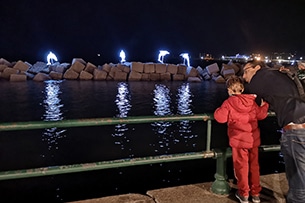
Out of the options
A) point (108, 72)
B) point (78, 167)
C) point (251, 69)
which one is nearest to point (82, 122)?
point (78, 167)

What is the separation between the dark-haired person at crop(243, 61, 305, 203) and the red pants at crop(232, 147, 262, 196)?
0.55 meters

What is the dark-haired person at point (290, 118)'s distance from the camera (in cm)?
198

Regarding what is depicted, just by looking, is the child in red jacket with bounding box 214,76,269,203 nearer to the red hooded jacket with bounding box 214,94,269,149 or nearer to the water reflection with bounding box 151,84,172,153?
the red hooded jacket with bounding box 214,94,269,149

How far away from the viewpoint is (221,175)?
294cm

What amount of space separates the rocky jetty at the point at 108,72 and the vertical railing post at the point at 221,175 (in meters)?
23.8

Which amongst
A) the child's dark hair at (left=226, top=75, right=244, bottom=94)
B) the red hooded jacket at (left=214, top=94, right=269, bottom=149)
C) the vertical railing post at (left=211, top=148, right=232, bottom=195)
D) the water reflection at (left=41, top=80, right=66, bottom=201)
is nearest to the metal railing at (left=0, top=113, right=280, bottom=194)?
the vertical railing post at (left=211, top=148, right=232, bottom=195)

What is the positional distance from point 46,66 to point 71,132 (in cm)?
2282

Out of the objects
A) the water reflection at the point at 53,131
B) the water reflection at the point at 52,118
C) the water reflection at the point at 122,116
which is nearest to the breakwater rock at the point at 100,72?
the water reflection at the point at 122,116

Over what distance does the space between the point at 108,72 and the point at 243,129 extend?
24.8 meters

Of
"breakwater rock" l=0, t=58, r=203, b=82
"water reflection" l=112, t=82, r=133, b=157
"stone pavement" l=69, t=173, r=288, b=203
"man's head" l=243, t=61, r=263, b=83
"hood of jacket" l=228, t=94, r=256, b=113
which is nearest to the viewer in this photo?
"man's head" l=243, t=61, r=263, b=83

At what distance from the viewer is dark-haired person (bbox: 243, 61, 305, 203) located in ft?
6.50

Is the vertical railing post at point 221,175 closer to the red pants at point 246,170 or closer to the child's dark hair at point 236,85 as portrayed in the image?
the red pants at point 246,170

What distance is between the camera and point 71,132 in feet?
29.1

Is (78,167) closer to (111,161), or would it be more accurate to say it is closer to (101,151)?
(111,161)
